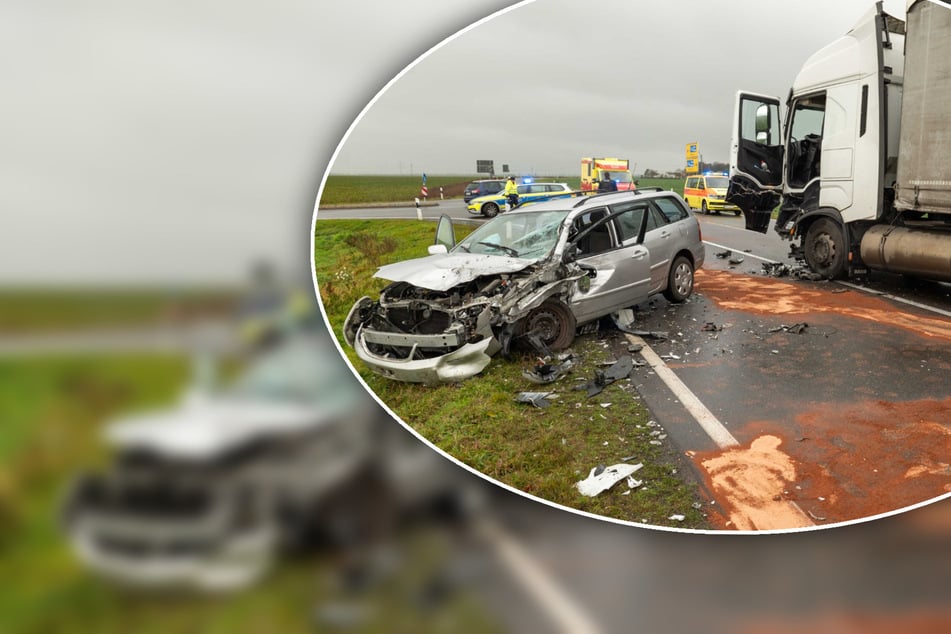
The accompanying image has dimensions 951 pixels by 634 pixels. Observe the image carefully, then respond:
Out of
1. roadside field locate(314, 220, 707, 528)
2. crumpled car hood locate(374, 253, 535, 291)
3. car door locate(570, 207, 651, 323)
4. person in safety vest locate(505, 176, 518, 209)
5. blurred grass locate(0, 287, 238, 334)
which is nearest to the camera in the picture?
blurred grass locate(0, 287, 238, 334)

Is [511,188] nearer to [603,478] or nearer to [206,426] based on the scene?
[603,478]

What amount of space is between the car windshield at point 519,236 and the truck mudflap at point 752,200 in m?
4.34

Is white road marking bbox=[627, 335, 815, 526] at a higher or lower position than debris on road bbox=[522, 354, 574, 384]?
lower

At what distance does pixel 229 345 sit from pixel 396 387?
294cm

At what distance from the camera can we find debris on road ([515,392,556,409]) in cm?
401

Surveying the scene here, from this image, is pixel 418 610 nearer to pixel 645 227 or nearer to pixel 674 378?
pixel 674 378

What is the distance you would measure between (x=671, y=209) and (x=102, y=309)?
259 inches

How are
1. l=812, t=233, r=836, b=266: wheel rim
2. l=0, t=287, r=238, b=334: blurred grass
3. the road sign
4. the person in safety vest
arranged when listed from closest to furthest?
l=0, t=287, r=238, b=334: blurred grass → the road sign → the person in safety vest → l=812, t=233, r=836, b=266: wheel rim

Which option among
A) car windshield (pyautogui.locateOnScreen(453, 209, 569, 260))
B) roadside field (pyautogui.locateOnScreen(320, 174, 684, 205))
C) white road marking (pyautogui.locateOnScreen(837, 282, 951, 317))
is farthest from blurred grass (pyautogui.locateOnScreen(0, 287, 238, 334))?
white road marking (pyautogui.locateOnScreen(837, 282, 951, 317))

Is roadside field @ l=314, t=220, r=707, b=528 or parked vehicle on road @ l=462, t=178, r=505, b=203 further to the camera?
roadside field @ l=314, t=220, r=707, b=528

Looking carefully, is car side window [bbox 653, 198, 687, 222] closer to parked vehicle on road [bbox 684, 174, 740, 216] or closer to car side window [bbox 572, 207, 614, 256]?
parked vehicle on road [bbox 684, 174, 740, 216]

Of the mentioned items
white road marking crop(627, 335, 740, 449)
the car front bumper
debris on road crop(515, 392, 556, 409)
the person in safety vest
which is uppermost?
the person in safety vest

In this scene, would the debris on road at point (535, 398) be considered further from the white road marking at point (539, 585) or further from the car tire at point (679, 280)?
the car tire at point (679, 280)

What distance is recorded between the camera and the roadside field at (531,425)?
8.64ft
